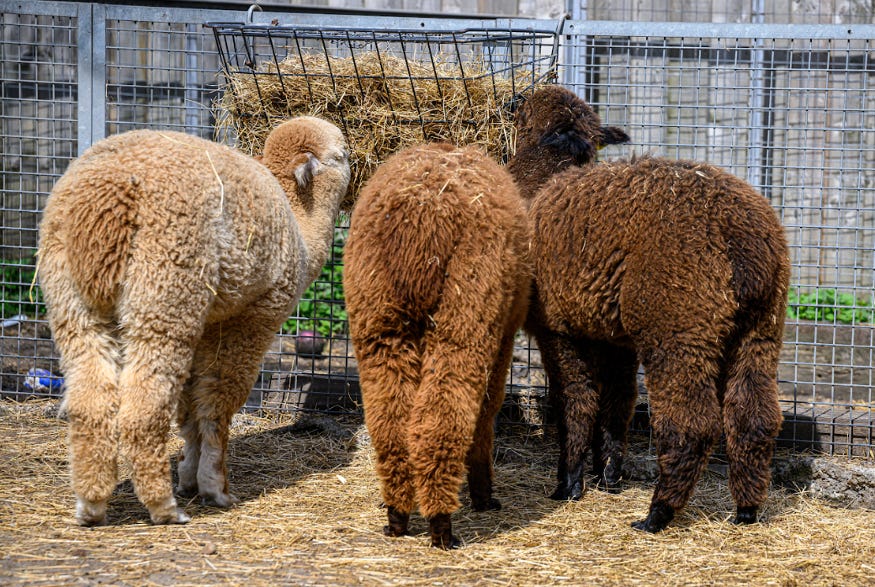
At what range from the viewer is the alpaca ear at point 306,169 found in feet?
18.4

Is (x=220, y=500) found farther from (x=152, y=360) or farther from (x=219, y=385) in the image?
(x=152, y=360)

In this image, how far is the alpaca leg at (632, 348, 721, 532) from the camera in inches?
178

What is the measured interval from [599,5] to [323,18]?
415 cm

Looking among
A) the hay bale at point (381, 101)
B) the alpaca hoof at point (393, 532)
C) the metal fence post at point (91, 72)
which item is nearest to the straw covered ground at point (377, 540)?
A: the alpaca hoof at point (393, 532)

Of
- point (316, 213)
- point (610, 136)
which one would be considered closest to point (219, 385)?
point (316, 213)

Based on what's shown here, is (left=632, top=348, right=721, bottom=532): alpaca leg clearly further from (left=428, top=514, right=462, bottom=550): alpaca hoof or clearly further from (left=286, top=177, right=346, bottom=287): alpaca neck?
(left=286, top=177, right=346, bottom=287): alpaca neck

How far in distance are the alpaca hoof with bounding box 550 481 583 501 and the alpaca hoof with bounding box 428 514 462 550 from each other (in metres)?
1.32

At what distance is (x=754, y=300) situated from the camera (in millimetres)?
4609

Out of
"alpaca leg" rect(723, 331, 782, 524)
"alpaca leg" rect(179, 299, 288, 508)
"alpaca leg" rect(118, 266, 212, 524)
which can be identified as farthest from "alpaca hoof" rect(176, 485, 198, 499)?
"alpaca leg" rect(723, 331, 782, 524)

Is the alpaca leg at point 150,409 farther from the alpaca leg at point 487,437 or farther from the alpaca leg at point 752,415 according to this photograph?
the alpaca leg at point 752,415

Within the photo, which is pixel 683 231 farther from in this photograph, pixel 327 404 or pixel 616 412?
pixel 327 404

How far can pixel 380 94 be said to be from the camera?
20.5 ft

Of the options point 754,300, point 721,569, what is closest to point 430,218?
point 754,300

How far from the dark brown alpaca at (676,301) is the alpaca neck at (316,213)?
144cm
